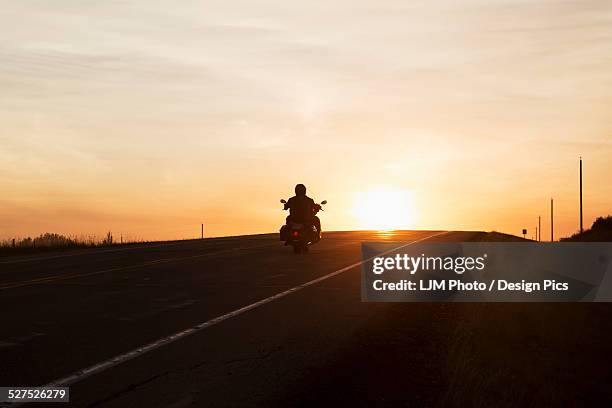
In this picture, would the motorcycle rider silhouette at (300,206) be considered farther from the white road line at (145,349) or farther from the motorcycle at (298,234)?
the white road line at (145,349)

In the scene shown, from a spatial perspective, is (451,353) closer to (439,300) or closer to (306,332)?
(306,332)

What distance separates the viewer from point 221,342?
9414 mm

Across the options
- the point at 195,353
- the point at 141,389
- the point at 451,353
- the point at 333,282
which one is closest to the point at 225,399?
the point at 141,389

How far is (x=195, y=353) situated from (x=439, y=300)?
7427 mm

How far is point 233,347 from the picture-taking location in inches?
358

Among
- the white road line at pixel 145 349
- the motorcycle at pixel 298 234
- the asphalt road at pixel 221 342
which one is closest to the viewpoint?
the asphalt road at pixel 221 342

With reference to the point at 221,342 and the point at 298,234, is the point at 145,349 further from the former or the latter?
the point at 298,234

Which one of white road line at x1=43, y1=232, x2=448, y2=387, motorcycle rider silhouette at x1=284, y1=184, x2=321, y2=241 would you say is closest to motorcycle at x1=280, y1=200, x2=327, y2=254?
motorcycle rider silhouette at x1=284, y1=184, x2=321, y2=241

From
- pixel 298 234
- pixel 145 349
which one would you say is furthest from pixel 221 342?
pixel 298 234

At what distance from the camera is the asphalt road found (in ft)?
23.1

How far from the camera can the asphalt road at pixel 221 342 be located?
705cm

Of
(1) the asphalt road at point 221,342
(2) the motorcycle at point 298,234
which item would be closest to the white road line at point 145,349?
(1) the asphalt road at point 221,342

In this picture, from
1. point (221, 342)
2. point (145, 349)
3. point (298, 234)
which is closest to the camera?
point (145, 349)

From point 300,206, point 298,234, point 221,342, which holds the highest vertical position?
point 300,206
